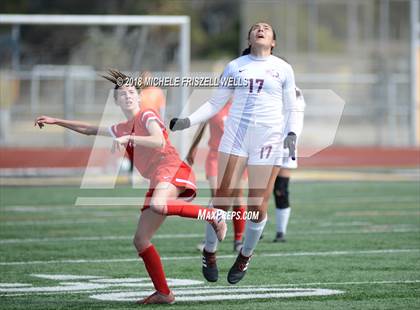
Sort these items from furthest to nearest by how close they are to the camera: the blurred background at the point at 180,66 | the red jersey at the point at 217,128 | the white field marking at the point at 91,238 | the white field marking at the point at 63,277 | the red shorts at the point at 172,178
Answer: the blurred background at the point at 180,66 < the white field marking at the point at 91,238 < the red jersey at the point at 217,128 < the white field marking at the point at 63,277 < the red shorts at the point at 172,178

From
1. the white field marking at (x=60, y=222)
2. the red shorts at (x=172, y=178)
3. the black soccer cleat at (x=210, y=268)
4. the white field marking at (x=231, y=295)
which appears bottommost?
the white field marking at (x=60, y=222)

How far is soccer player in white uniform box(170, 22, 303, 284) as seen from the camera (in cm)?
779

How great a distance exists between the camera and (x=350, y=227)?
1202cm

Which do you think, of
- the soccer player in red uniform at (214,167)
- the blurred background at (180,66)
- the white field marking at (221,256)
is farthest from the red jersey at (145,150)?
the blurred background at (180,66)

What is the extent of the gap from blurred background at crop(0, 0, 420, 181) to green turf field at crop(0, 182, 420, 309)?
632 centimetres

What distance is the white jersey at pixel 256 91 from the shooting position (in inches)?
307

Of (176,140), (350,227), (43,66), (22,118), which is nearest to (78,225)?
(350,227)

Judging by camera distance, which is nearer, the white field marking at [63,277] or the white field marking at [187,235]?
the white field marking at [63,277]

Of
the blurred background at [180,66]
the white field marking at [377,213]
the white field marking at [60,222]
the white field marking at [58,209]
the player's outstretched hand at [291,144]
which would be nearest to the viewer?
the player's outstretched hand at [291,144]

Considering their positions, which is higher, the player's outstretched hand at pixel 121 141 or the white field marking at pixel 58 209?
the player's outstretched hand at pixel 121 141

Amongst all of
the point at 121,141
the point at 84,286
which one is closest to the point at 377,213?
the point at 84,286

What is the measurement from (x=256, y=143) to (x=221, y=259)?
202 cm

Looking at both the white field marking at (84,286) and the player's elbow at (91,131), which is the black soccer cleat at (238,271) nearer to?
the white field marking at (84,286)

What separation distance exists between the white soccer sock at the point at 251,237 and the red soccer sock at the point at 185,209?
615 millimetres
